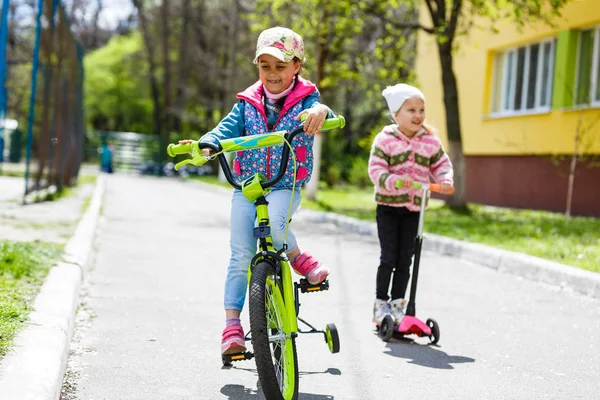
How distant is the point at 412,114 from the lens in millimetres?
5852

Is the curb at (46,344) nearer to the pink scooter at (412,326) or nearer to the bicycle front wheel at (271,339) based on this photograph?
the bicycle front wheel at (271,339)

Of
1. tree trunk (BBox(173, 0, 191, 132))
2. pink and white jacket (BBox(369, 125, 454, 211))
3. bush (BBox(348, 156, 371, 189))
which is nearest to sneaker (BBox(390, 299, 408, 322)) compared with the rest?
pink and white jacket (BBox(369, 125, 454, 211))

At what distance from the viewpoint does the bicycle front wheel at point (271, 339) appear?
383 centimetres

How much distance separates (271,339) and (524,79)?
17.3m

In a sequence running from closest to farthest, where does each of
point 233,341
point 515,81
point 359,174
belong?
point 233,341, point 515,81, point 359,174

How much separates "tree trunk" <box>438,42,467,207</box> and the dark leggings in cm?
1229

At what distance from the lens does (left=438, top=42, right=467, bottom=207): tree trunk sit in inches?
716

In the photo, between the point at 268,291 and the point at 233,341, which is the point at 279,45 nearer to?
the point at 268,291

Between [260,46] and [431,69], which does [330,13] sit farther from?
[260,46]

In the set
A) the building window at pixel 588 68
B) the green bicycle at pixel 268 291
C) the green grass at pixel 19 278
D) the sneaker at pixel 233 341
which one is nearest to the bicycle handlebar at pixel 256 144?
the green bicycle at pixel 268 291

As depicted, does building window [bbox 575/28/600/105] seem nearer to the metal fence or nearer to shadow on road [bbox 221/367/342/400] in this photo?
the metal fence

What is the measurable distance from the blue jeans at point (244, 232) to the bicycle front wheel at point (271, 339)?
0.32 meters

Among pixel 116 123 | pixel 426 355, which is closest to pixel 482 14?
pixel 426 355

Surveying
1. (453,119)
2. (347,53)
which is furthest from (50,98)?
(347,53)
